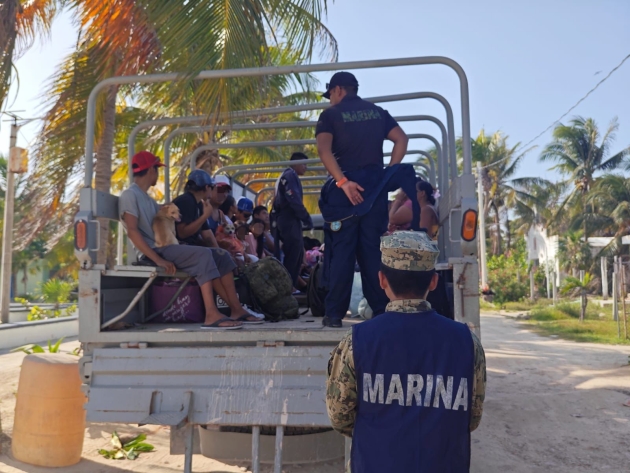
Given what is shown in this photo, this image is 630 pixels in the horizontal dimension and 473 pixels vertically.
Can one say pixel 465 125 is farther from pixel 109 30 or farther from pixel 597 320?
pixel 597 320

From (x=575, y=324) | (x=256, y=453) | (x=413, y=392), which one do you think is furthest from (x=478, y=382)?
(x=575, y=324)

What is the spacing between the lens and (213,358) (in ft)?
11.4

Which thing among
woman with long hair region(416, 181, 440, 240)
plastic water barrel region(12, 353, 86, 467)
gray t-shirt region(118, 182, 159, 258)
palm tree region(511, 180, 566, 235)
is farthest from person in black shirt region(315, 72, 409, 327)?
palm tree region(511, 180, 566, 235)

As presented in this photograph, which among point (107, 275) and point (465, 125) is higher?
point (465, 125)

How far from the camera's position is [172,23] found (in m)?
5.64

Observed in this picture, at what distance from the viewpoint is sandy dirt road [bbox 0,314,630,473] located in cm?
506

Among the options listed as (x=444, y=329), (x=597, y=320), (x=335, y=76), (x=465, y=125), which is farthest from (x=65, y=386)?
(x=597, y=320)

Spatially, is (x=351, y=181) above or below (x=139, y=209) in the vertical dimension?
above

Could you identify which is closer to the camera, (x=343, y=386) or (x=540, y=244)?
(x=343, y=386)

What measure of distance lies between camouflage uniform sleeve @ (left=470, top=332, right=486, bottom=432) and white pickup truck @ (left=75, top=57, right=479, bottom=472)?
3.93 feet

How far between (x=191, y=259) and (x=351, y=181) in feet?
3.73

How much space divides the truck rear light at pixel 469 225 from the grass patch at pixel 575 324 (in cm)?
1116

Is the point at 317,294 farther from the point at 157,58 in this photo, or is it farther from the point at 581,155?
the point at 581,155

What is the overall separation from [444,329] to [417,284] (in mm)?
163
